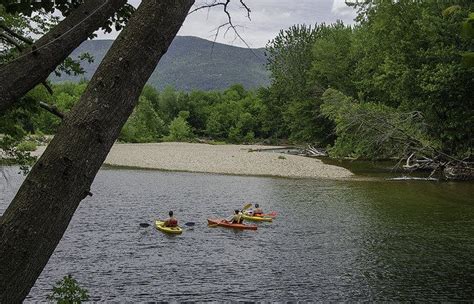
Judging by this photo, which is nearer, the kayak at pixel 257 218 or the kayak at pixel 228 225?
the kayak at pixel 228 225

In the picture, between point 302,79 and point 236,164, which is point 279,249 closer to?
point 236,164

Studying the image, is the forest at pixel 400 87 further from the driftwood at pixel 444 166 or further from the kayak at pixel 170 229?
the kayak at pixel 170 229

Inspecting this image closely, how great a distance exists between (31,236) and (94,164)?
476 mm

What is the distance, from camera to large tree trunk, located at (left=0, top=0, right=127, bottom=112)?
9.15 ft

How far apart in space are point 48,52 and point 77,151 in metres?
0.71

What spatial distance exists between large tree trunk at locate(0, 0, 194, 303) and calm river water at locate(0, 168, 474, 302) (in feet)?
32.4

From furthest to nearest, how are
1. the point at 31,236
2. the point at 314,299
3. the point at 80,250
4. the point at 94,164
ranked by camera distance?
1. the point at 80,250
2. the point at 314,299
3. the point at 94,164
4. the point at 31,236

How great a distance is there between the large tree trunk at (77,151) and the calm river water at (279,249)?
388 inches

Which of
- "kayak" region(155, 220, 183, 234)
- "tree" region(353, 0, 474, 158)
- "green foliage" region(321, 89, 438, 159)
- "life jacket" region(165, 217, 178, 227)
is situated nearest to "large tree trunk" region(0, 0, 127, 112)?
"kayak" region(155, 220, 183, 234)

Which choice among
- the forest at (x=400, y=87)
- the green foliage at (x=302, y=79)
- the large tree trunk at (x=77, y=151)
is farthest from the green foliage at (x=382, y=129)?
the large tree trunk at (x=77, y=151)

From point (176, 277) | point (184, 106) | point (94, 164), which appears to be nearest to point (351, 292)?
point (176, 277)

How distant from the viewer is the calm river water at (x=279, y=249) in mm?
12664

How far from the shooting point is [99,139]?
8.81ft

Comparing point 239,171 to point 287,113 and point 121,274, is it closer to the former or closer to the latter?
point 121,274
